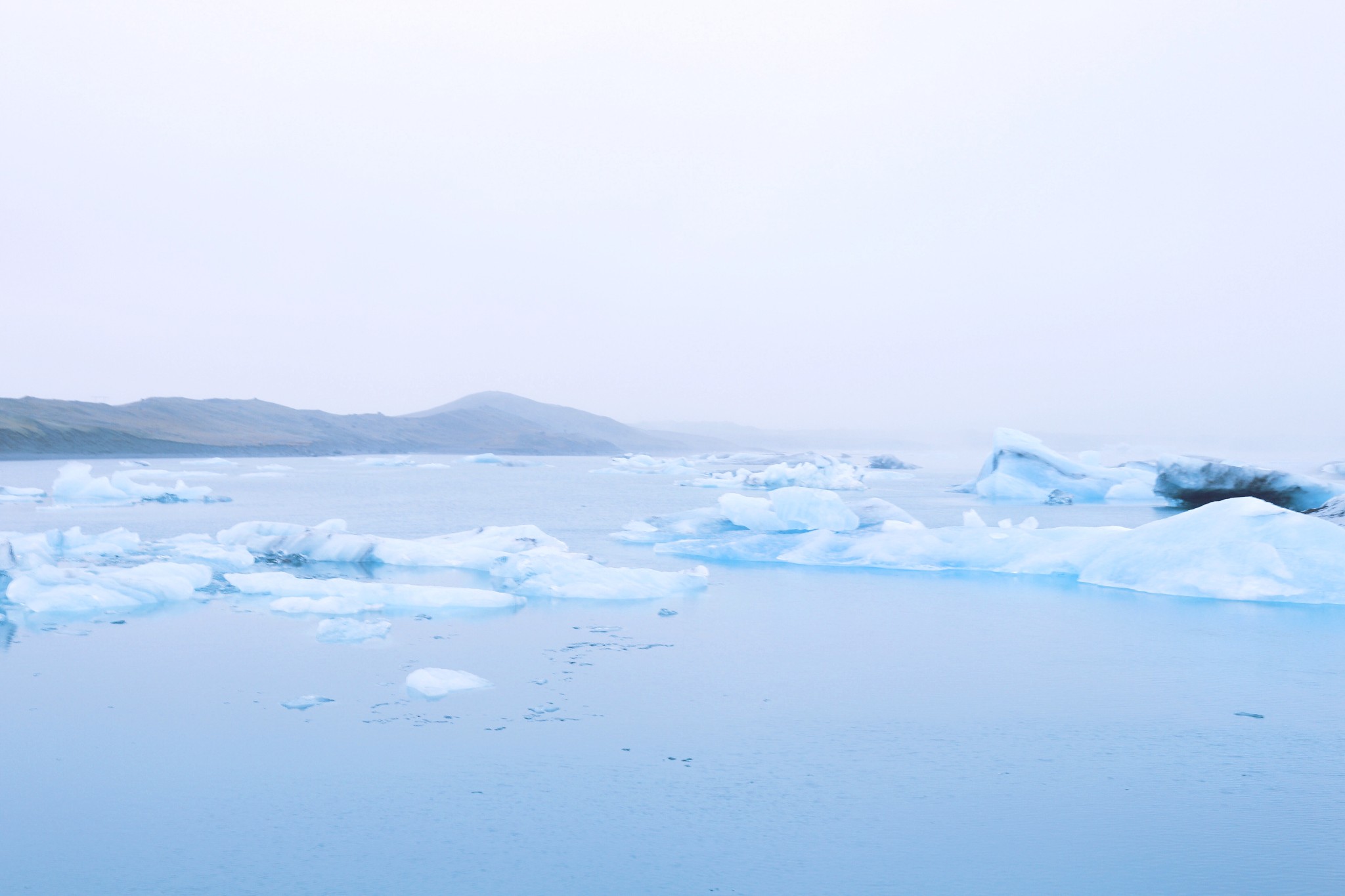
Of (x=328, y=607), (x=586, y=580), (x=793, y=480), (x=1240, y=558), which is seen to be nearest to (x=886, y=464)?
(x=793, y=480)

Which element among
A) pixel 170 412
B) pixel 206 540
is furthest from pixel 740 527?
pixel 170 412

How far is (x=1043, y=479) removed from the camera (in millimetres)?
19734

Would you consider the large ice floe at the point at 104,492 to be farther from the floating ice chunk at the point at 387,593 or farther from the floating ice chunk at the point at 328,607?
the floating ice chunk at the point at 328,607

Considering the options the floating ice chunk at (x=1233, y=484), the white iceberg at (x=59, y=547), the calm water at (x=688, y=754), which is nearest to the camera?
→ the calm water at (x=688, y=754)

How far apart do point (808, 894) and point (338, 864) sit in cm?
148

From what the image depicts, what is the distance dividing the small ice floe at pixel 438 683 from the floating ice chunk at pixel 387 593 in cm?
223

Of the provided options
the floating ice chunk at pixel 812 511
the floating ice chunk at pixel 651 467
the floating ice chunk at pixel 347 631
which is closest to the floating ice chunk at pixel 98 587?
the floating ice chunk at pixel 347 631

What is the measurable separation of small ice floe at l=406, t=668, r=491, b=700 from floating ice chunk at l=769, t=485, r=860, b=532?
7.90m

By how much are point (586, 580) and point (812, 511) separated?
5402 mm

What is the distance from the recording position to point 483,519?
48.0 feet

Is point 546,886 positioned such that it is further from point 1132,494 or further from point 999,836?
point 1132,494

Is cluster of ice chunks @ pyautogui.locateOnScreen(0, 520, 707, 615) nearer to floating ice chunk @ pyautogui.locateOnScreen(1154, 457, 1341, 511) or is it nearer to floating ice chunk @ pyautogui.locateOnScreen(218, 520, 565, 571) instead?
floating ice chunk @ pyautogui.locateOnScreen(218, 520, 565, 571)

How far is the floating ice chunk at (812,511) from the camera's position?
39.8 feet

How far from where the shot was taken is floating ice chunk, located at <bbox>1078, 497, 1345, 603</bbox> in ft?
24.2
